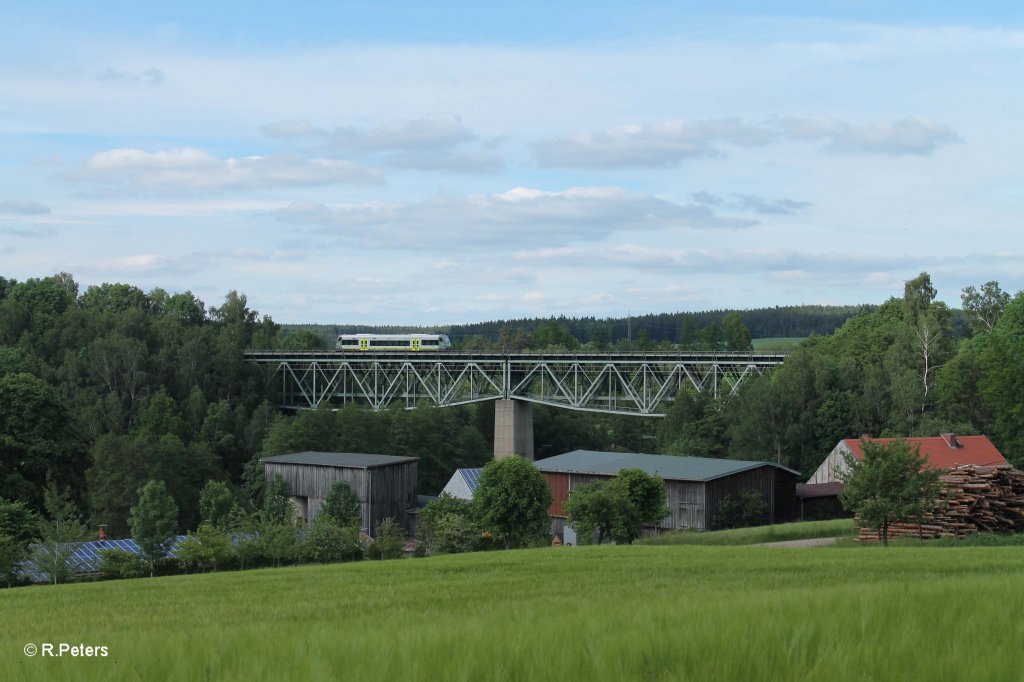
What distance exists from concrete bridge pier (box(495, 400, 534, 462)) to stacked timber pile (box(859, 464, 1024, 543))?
222 ft

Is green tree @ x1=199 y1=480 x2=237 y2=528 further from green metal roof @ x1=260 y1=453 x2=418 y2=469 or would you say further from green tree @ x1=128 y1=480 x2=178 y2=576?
green tree @ x1=128 y1=480 x2=178 y2=576

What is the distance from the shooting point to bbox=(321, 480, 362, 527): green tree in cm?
6919

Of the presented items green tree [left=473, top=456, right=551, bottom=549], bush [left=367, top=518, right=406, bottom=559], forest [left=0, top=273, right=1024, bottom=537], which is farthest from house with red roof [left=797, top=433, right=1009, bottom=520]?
bush [left=367, top=518, right=406, bottom=559]

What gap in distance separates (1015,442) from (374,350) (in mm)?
78780

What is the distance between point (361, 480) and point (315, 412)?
3131 centimetres

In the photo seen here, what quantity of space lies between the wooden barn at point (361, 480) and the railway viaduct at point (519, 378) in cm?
2776

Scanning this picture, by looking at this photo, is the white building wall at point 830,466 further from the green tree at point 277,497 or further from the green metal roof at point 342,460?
the green tree at point 277,497

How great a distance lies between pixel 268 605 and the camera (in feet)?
52.7

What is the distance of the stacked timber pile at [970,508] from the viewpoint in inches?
1571

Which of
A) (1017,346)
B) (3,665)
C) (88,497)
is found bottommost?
(88,497)

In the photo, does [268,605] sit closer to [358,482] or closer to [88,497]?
[358,482]

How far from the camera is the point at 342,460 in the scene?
7594cm

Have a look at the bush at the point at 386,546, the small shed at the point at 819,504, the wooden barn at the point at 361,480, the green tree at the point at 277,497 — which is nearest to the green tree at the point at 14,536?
the bush at the point at 386,546

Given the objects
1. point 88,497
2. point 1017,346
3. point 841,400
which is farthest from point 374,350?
point 1017,346
